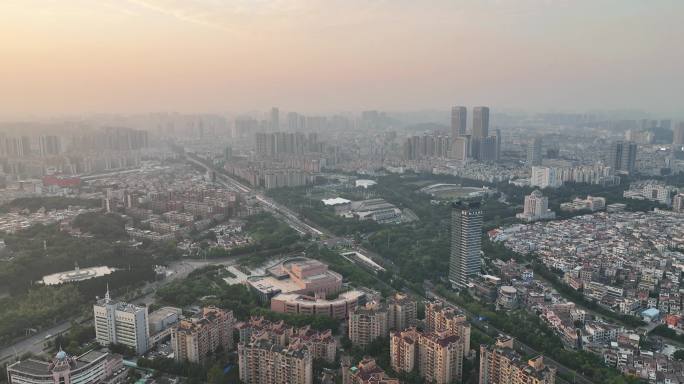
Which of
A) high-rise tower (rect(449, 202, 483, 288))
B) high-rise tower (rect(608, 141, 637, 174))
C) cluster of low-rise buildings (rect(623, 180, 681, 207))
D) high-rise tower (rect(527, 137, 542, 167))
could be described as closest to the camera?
high-rise tower (rect(449, 202, 483, 288))

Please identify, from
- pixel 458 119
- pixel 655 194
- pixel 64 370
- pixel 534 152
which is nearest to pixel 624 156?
pixel 534 152

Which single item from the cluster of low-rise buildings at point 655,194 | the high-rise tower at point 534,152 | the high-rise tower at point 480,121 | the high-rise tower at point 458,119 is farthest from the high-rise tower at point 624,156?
the high-rise tower at point 458,119

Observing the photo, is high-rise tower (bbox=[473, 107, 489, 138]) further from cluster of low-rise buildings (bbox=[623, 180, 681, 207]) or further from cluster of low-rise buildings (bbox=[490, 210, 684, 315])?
cluster of low-rise buildings (bbox=[490, 210, 684, 315])

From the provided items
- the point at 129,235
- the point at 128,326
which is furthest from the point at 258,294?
the point at 129,235

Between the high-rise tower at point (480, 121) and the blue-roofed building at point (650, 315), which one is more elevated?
the high-rise tower at point (480, 121)

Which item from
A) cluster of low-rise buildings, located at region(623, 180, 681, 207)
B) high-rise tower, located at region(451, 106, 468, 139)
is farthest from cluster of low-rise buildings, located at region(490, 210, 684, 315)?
high-rise tower, located at region(451, 106, 468, 139)

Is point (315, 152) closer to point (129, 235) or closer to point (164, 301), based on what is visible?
point (129, 235)

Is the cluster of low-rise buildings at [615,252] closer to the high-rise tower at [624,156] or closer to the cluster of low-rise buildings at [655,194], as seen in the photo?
the cluster of low-rise buildings at [655,194]
